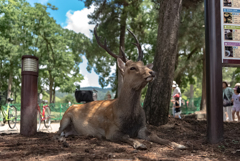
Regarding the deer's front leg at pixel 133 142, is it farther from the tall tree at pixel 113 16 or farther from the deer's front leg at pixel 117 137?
the tall tree at pixel 113 16

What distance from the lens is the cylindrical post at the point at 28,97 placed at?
5262mm

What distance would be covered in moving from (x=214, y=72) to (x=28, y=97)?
13.0 feet

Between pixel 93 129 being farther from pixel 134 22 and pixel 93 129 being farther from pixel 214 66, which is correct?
pixel 134 22

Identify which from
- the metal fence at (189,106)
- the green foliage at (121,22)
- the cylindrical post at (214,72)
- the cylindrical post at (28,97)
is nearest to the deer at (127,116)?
the cylindrical post at (214,72)

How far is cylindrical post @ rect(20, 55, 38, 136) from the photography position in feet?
17.3

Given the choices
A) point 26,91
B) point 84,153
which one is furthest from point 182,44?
point 84,153

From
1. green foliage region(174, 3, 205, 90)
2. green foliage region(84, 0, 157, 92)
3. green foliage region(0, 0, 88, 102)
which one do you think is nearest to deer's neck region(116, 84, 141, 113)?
green foliage region(174, 3, 205, 90)

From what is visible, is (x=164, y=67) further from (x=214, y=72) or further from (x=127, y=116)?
(x=127, y=116)

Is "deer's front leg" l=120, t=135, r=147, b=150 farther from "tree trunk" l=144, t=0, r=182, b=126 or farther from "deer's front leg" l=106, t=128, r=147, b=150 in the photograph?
"tree trunk" l=144, t=0, r=182, b=126

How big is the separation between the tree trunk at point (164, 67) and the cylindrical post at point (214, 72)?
157cm

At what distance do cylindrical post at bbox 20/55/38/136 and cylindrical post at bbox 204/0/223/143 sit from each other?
12.4ft

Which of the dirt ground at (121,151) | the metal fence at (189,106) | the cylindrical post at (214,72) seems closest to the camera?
the dirt ground at (121,151)

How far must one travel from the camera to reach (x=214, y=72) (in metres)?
3.92

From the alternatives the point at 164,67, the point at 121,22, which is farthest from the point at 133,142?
the point at 121,22
